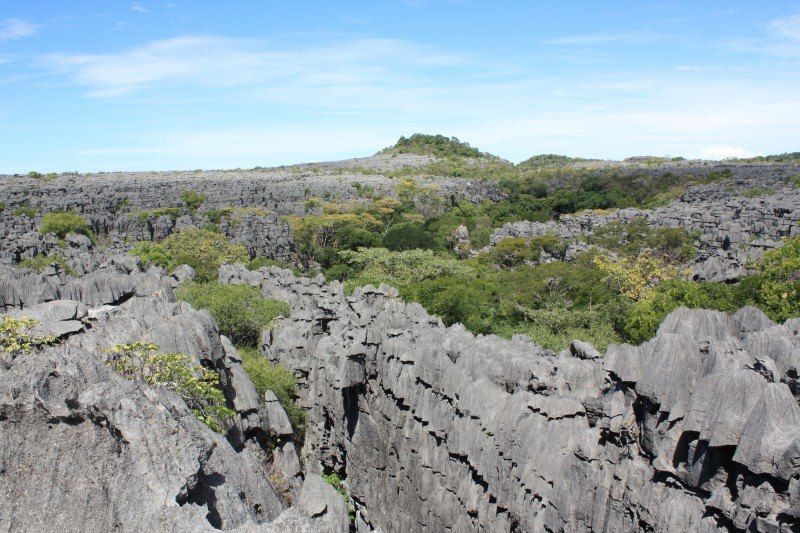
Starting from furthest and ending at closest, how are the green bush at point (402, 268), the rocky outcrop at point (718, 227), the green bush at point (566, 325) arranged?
the green bush at point (402, 268)
the rocky outcrop at point (718, 227)
the green bush at point (566, 325)

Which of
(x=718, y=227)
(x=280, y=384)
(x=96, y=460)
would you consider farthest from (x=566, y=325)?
(x=96, y=460)

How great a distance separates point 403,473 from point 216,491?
797 centimetres

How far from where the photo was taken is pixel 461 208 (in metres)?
74.6

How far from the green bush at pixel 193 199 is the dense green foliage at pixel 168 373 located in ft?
229

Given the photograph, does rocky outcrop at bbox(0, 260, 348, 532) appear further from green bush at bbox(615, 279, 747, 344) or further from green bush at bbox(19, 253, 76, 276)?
green bush at bbox(19, 253, 76, 276)

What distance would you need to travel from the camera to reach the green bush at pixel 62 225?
197 feet

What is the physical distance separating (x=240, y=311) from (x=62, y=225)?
39.4m

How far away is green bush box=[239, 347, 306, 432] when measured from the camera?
22255 mm

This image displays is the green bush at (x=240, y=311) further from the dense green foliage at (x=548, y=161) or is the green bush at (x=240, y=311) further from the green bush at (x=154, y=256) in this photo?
the dense green foliage at (x=548, y=161)

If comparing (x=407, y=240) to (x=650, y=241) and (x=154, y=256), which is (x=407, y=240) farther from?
(x=154, y=256)

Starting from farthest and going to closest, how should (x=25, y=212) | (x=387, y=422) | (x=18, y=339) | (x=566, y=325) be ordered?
(x=25, y=212) < (x=566, y=325) < (x=387, y=422) < (x=18, y=339)

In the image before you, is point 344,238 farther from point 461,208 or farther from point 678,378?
point 678,378

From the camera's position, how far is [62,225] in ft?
200

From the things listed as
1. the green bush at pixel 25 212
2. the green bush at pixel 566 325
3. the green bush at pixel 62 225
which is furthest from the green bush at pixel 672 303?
the green bush at pixel 25 212
